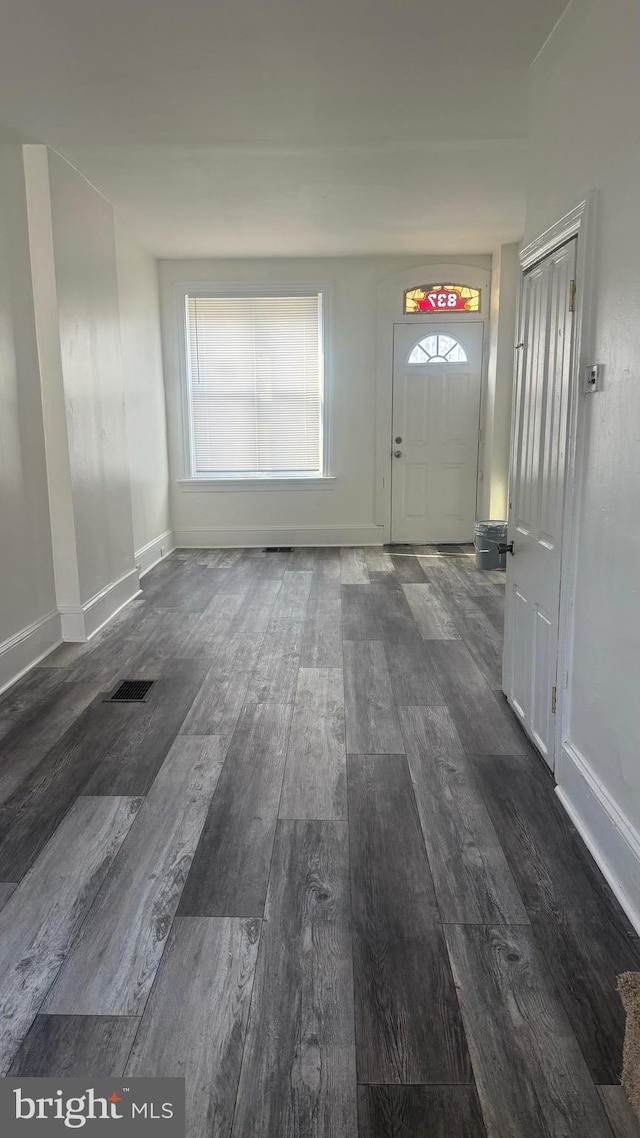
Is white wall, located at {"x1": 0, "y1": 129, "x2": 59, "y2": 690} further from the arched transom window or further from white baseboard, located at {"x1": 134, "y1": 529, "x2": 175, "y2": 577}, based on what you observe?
the arched transom window

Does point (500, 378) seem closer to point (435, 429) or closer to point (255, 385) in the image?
point (435, 429)

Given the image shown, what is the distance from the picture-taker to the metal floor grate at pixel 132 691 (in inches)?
146

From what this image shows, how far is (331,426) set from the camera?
750 cm

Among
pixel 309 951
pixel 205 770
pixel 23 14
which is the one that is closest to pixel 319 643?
pixel 205 770

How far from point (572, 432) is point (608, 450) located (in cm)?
34

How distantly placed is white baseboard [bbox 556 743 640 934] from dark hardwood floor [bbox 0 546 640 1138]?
55mm

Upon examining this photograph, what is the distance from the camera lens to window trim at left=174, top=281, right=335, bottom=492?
7.27 meters

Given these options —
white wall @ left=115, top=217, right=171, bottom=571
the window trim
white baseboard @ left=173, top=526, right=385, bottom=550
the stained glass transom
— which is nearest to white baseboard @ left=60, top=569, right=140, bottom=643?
white wall @ left=115, top=217, right=171, bottom=571

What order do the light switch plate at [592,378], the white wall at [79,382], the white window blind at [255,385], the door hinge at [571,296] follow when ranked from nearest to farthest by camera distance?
the light switch plate at [592,378] < the door hinge at [571,296] < the white wall at [79,382] < the white window blind at [255,385]

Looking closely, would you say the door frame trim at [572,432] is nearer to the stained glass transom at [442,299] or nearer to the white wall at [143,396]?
the white wall at [143,396]

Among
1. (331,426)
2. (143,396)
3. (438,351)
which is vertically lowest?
(331,426)

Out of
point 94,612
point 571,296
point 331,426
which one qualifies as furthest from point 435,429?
point 571,296

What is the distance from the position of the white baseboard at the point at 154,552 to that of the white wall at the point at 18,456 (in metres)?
1.82

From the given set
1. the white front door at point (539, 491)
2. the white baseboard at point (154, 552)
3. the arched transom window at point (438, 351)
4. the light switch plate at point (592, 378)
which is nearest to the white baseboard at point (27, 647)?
the white baseboard at point (154, 552)
